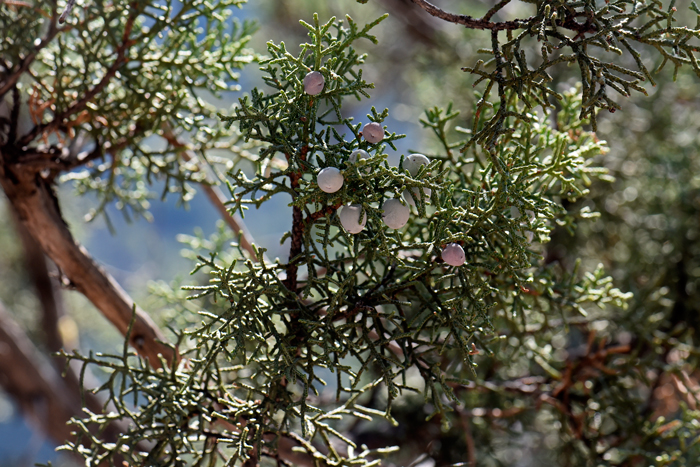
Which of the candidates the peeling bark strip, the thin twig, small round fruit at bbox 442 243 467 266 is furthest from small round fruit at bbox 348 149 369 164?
the peeling bark strip

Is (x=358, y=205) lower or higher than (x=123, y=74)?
lower

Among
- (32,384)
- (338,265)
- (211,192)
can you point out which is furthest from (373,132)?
(32,384)

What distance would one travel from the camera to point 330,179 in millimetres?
421

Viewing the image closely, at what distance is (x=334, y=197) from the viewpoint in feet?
1.44

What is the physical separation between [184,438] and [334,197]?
28 cm

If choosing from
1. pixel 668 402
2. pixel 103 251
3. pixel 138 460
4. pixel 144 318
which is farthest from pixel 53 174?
pixel 103 251

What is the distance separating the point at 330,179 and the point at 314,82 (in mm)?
80

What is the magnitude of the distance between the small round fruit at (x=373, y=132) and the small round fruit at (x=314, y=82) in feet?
0.15

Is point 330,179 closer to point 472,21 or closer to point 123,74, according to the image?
point 472,21

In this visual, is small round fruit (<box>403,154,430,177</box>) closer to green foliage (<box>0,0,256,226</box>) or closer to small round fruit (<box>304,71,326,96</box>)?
small round fruit (<box>304,71,326,96</box>)

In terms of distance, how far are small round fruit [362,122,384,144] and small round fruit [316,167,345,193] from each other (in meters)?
0.04

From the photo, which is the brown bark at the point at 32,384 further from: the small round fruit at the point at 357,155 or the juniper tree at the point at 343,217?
the small round fruit at the point at 357,155

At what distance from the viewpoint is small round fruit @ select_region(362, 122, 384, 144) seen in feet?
1.46

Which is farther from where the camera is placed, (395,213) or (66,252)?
(66,252)
